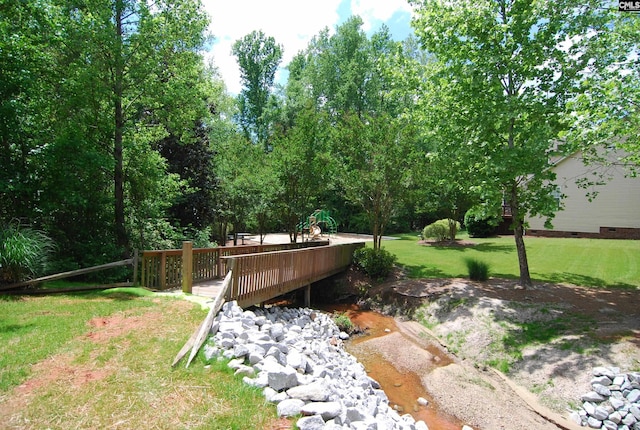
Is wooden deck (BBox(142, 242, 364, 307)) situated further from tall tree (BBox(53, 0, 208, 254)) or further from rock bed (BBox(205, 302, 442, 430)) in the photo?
tall tree (BBox(53, 0, 208, 254))

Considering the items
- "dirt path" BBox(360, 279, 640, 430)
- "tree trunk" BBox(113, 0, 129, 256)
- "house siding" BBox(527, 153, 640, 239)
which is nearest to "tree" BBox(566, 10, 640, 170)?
"dirt path" BBox(360, 279, 640, 430)

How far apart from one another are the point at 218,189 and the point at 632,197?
20417 mm

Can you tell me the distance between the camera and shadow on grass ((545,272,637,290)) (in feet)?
32.9

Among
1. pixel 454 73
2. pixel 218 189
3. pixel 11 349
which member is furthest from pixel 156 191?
pixel 454 73

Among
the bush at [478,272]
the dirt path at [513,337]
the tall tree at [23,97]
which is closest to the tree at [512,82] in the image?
the bush at [478,272]

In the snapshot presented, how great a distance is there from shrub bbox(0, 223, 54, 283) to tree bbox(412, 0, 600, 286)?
10.0 m

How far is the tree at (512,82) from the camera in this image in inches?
346

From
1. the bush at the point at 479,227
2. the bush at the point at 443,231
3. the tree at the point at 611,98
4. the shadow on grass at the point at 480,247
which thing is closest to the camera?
the tree at the point at 611,98

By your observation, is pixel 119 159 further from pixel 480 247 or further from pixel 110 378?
pixel 480 247

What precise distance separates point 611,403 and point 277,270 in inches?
261

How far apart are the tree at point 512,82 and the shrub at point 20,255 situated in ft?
32.8

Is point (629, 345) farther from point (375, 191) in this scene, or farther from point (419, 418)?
Result: point (375, 191)

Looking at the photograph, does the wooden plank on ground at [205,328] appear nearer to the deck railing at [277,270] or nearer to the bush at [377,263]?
the deck railing at [277,270]

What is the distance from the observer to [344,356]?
7.57 meters
